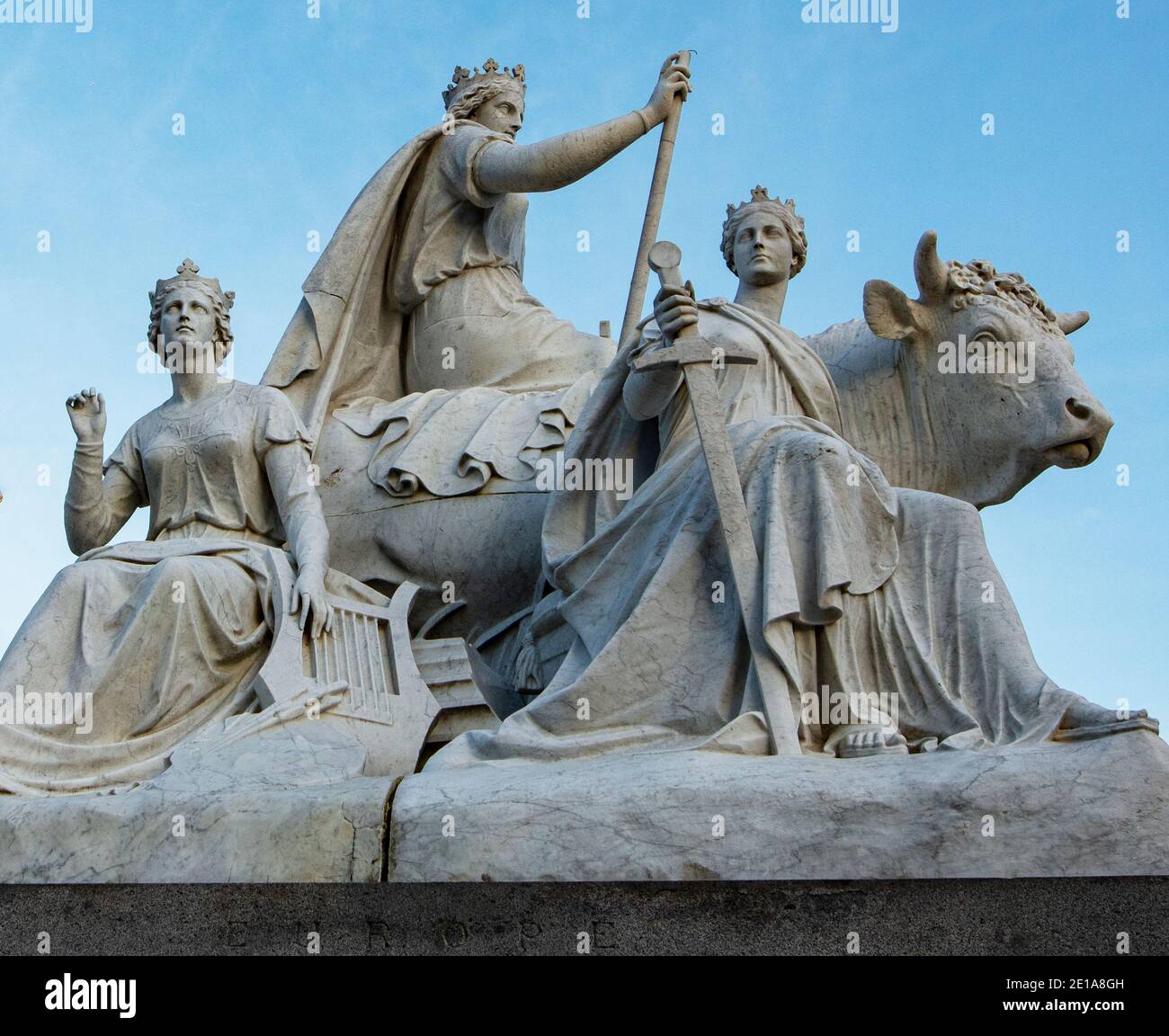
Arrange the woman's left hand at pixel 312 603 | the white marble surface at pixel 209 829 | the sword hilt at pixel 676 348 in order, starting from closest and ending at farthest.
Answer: the white marble surface at pixel 209 829 < the sword hilt at pixel 676 348 < the woman's left hand at pixel 312 603

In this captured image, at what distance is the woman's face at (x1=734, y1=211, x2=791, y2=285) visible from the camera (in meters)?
8.11

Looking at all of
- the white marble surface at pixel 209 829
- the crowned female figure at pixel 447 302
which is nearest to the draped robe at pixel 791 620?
the white marble surface at pixel 209 829

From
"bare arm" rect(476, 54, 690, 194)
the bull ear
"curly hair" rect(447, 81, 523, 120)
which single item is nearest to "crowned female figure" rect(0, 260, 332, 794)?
"bare arm" rect(476, 54, 690, 194)

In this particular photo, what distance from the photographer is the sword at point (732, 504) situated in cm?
628

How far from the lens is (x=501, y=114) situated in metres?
9.32

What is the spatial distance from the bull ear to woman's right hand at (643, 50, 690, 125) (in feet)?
5.81

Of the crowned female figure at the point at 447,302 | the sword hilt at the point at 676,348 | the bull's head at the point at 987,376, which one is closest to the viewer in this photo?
the sword hilt at the point at 676,348

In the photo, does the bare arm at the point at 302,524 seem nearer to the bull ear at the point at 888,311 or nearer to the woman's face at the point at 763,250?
the woman's face at the point at 763,250

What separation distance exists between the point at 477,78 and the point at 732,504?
3759 millimetres

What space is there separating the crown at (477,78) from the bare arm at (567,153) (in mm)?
634

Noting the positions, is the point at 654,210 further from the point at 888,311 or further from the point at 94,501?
the point at 94,501

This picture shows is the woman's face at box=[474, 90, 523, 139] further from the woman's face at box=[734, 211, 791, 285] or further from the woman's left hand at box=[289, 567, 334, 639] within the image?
the woman's left hand at box=[289, 567, 334, 639]
